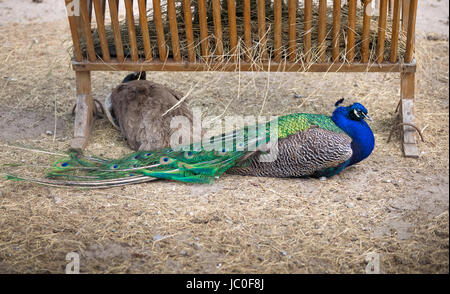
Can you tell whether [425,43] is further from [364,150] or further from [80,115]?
[80,115]

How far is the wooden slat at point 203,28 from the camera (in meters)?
4.38

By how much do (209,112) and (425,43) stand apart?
11.3 ft

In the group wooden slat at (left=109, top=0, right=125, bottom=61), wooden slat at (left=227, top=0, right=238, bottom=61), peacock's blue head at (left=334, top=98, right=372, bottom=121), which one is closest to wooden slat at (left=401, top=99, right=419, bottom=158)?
peacock's blue head at (left=334, top=98, right=372, bottom=121)

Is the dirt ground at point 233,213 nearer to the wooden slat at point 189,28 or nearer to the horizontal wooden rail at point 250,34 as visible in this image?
the horizontal wooden rail at point 250,34

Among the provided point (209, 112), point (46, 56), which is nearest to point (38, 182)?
point (209, 112)

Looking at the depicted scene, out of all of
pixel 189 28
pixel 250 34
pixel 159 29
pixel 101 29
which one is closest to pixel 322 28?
pixel 250 34

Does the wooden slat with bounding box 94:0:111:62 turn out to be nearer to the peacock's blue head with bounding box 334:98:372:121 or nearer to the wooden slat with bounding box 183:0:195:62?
the wooden slat with bounding box 183:0:195:62

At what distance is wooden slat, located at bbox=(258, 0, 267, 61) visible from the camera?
4.40 meters

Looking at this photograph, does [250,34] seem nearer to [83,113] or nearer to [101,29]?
[101,29]

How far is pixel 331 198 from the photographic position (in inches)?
158

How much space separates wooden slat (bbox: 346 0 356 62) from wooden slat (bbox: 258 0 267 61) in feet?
2.37

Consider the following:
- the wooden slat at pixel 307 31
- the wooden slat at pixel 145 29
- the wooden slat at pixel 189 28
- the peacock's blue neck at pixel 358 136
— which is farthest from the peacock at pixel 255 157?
the wooden slat at pixel 145 29

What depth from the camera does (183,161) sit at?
4258 mm

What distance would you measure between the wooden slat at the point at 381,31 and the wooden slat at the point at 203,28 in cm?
149
